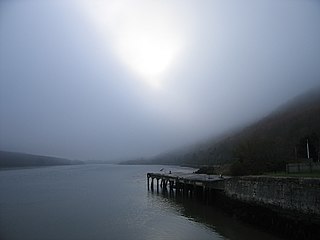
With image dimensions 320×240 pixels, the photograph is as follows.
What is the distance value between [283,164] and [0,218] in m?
24.7

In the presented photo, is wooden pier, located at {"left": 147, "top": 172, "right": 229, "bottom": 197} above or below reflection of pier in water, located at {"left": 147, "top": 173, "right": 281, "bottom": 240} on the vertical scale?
above

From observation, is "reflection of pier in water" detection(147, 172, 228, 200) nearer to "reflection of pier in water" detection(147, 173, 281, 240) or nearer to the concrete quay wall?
"reflection of pier in water" detection(147, 173, 281, 240)

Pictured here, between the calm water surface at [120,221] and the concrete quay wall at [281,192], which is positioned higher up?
the concrete quay wall at [281,192]

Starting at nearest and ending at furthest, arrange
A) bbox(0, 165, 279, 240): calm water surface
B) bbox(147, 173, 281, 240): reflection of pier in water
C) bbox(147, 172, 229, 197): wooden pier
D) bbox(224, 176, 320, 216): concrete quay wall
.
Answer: bbox(224, 176, 320, 216): concrete quay wall, bbox(147, 173, 281, 240): reflection of pier in water, bbox(0, 165, 279, 240): calm water surface, bbox(147, 172, 229, 197): wooden pier

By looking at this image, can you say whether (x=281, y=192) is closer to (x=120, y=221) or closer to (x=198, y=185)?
(x=120, y=221)

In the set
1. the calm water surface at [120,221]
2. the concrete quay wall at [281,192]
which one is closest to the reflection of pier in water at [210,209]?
the calm water surface at [120,221]

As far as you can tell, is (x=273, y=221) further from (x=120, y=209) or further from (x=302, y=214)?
(x=120, y=209)

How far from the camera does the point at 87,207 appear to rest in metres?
29.2

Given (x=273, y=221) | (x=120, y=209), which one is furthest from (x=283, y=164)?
(x=120, y=209)

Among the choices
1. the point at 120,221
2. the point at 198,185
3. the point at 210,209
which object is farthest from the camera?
the point at 198,185

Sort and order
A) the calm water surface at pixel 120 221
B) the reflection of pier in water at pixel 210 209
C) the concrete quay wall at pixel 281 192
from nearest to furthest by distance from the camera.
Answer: the concrete quay wall at pixel 281 192 → the reflection of pier in water at pixel 210 209 → the calm water surface at pixel 120 221

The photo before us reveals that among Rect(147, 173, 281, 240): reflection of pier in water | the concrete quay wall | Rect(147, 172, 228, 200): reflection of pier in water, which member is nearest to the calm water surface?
Rect(147, 173, 281, 240): reflection of pier in water

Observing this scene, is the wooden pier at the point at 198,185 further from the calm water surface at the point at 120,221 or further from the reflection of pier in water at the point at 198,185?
the calm water surface at the point at 120,221

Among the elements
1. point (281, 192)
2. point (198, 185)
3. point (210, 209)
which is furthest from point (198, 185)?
point (281, 192)
